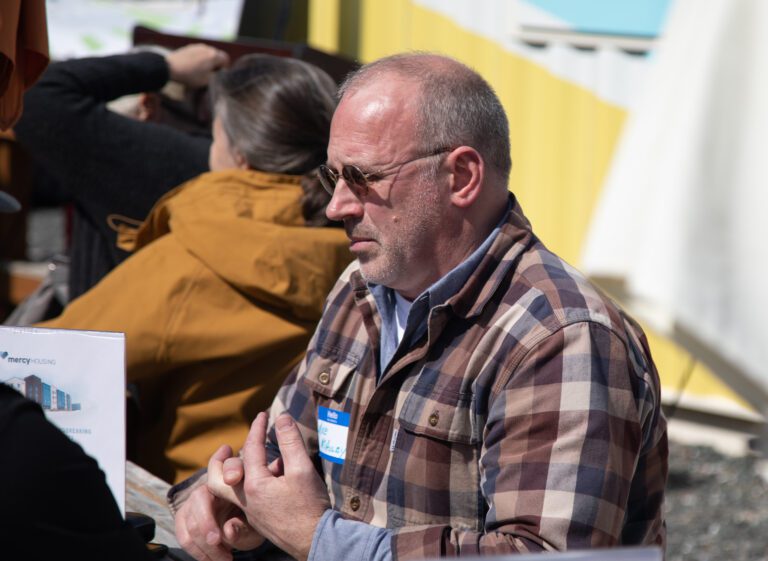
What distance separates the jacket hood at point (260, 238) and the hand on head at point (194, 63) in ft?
3.16

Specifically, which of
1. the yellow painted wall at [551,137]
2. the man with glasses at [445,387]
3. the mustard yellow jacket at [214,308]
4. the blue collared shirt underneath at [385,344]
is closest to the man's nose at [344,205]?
the man with glasses at [445,387]

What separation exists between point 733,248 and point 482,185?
1.00 meters

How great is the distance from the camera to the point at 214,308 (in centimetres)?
275

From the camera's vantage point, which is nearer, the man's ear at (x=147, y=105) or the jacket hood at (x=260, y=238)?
the jacket hood at (x=260, y=238)

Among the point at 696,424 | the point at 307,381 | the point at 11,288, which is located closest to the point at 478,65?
the point at 696,424

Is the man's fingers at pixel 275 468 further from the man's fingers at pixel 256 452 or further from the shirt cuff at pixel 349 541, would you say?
the shirt cuff at pixel 349 541

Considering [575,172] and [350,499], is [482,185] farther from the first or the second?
[575,172]

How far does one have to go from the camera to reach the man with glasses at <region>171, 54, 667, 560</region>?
1806 millimetres

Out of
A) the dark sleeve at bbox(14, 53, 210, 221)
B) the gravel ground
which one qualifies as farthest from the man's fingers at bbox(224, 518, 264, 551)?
the gravel ground

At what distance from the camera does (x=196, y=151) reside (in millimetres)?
3459

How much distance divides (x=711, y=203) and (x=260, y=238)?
174 cm

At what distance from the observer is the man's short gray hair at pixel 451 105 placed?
82.0 inches

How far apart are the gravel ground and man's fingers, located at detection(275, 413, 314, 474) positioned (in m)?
2.49

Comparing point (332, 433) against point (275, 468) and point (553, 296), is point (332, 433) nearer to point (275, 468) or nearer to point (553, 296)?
point (275, 468)
